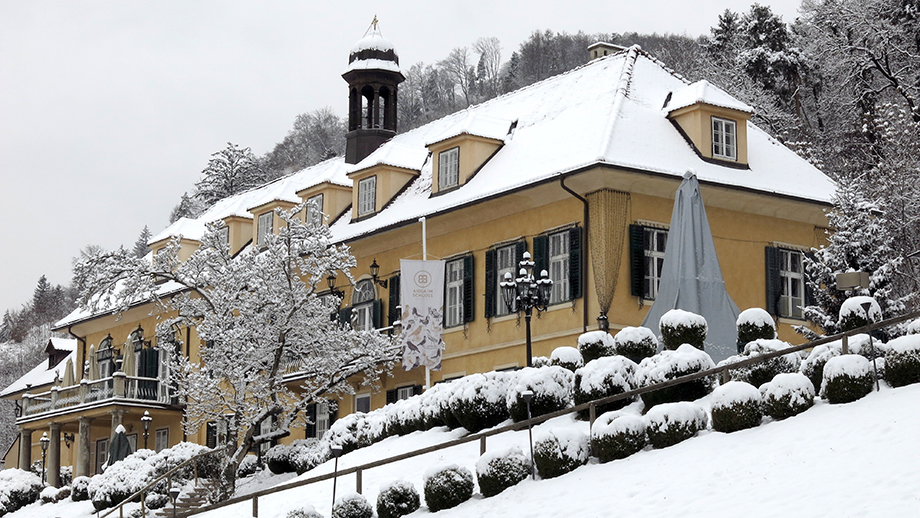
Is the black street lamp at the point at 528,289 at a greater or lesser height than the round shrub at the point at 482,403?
greater

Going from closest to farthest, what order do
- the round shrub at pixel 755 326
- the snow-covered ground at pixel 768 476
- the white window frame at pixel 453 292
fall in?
the snow-covered ground at pixel 768 476, the round shrub at pixel 755 326, the white window frame at pixel 453 292

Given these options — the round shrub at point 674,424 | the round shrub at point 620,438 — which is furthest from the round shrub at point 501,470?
the round shrub at point 674,424

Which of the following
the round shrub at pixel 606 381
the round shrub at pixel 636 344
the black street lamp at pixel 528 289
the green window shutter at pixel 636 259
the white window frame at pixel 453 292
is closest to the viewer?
the round shrub at pixel 606 381

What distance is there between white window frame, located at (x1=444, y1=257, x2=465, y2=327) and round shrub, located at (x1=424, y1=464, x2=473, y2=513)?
1202 centimetres

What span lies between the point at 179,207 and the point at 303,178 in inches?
2082

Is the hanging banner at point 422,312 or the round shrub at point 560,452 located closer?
the round shrub at point 560,452

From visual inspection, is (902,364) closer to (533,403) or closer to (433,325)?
(533,403)

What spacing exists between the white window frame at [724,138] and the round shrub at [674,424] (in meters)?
12.3

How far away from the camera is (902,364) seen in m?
17.0

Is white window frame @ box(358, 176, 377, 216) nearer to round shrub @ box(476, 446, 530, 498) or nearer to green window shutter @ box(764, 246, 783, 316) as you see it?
green window shutter @ box(764, 246, 783, 316)

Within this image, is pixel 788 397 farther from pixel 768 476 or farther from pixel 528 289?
pixel 528 289

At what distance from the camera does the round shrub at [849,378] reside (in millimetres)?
17141

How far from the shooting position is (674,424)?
18016 mm

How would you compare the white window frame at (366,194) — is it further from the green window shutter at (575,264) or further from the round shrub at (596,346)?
the round shrub at (596,346)
